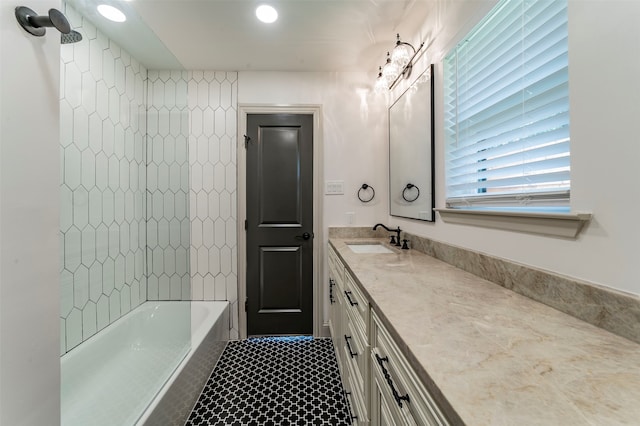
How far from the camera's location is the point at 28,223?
61cm

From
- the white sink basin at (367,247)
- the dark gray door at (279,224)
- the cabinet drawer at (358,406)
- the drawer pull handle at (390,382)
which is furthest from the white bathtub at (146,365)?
the white sink basin at (367,247)

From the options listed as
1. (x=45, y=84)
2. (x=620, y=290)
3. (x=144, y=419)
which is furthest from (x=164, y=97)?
(x=620, y=290)

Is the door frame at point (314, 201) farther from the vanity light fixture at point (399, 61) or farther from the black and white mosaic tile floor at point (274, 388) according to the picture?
the vanity light fixture at point (399, 61)

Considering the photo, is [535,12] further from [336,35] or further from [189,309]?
[189,309]

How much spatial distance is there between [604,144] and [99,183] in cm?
250

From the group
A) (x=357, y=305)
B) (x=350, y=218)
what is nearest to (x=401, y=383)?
(x=357, y=305)

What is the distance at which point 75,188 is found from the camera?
1.50 meters

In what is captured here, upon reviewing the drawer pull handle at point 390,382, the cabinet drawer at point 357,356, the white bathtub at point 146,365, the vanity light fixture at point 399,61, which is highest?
the vanity light fixture at point 399,61

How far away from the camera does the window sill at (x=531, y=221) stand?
697mm

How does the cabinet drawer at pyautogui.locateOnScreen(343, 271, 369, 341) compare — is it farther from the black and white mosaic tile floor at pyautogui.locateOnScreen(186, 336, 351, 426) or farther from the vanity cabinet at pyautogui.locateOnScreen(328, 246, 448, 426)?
the black and white mosaic tile floor at pyautogui.locateOnScreen(186, 336, 351, 426)

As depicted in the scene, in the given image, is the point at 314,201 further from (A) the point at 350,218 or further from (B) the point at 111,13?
(B) the point at 111,13

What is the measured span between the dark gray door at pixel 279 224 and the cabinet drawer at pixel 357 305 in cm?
98

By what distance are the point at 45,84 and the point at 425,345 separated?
1155 millimetres

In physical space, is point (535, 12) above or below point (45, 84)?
above
